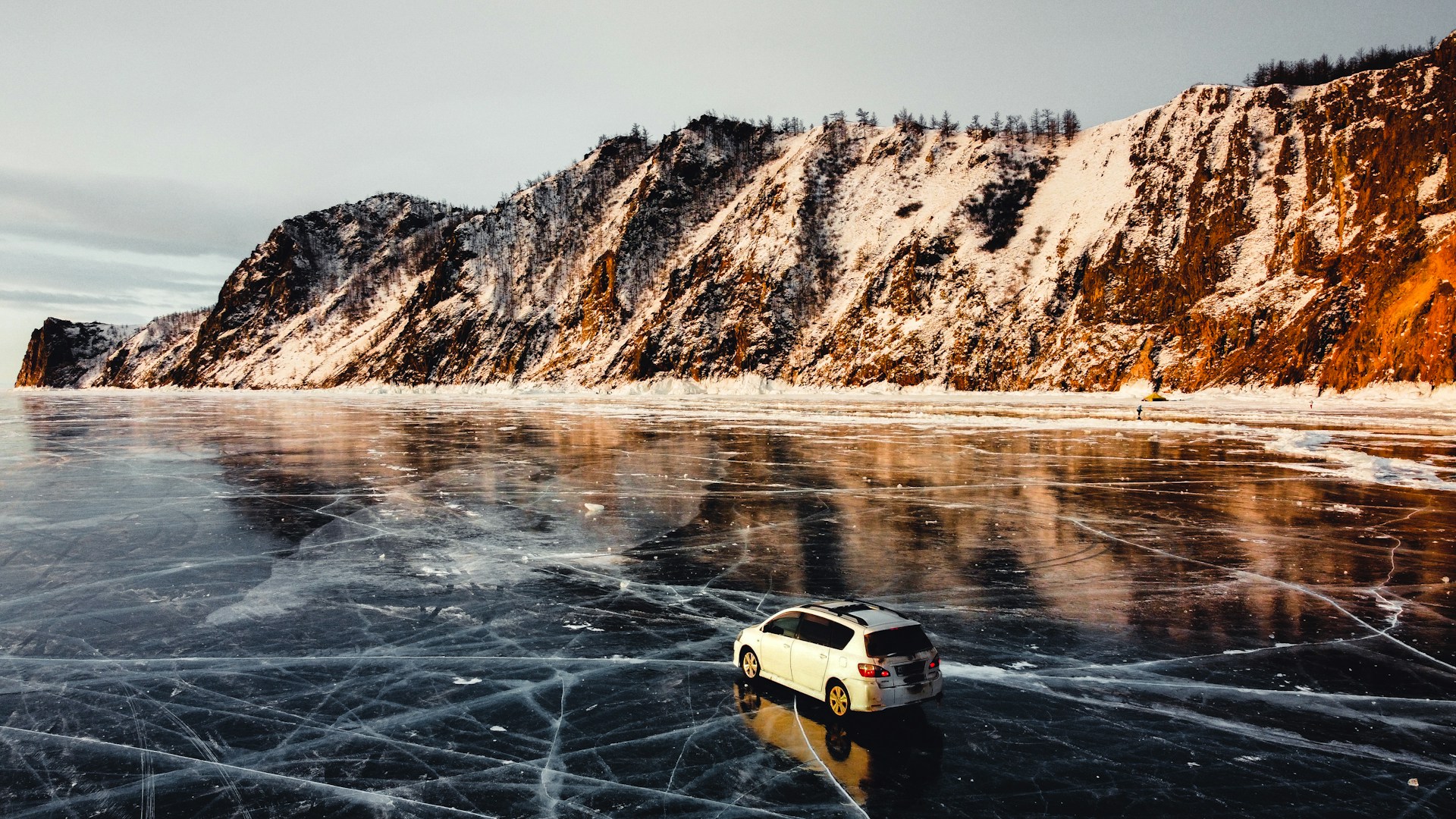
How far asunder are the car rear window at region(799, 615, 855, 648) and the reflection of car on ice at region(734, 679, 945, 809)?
2.72 ft

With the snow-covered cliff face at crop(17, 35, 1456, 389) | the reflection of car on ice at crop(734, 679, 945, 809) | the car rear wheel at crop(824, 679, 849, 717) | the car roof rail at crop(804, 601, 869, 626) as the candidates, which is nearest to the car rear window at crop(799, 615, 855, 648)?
the car roof rail at crop(804, 601, 869, 626)

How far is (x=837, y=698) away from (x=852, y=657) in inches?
20.9

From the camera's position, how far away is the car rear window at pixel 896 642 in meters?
8.29

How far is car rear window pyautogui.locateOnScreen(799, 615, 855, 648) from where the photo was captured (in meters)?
8.57

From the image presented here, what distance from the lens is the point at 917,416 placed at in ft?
184

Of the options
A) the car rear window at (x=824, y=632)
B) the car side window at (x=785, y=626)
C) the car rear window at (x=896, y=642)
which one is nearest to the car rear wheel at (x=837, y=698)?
the car rear window at (x=824, y=632)

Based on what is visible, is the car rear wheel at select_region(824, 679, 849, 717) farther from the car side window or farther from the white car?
the car side window

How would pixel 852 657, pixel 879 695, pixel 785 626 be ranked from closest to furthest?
pixel 879 695, pixel 852 657, pixel 785 626

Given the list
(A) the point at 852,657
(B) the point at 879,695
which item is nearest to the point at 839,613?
(A) the point at 852,657

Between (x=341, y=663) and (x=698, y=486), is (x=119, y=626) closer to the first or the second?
(x=341, y=663)

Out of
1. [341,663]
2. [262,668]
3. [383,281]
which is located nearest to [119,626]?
[262,668]

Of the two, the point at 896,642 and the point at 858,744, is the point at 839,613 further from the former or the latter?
the point at 858,744

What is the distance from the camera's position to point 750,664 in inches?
383

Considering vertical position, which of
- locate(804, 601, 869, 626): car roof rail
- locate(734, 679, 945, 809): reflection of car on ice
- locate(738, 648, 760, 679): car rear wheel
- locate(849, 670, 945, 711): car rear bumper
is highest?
locate(804, 601, 869, 626): car roof rail
